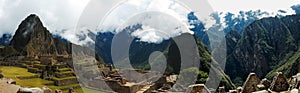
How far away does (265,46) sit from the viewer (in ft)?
488

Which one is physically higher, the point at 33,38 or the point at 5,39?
the point at 5,39

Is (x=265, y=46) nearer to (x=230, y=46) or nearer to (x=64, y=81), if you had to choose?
(x=230, y=46)

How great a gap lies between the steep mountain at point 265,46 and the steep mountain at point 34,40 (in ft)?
200

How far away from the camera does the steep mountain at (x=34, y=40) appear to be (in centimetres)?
9075

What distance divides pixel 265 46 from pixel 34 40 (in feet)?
308

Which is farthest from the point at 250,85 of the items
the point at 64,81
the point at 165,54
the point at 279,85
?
the point at 165,54

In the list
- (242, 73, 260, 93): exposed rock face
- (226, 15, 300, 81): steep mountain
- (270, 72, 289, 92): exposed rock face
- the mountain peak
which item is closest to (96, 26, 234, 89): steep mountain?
the mountain peak

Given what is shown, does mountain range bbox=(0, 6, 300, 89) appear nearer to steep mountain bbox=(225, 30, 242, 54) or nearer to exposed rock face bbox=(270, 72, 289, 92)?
steep mountain bbox=(225, 30, 242, 54)

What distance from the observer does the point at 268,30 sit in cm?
16138

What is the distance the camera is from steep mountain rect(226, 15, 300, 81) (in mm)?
134500

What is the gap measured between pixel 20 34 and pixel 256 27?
102434 millimetres

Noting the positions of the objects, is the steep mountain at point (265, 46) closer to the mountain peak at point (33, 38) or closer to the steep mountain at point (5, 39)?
the mountain peak at point (33, 38)

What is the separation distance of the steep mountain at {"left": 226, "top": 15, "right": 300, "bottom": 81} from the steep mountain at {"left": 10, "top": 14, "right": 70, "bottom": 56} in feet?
200

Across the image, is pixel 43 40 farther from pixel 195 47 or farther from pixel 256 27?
pixel 256 27
